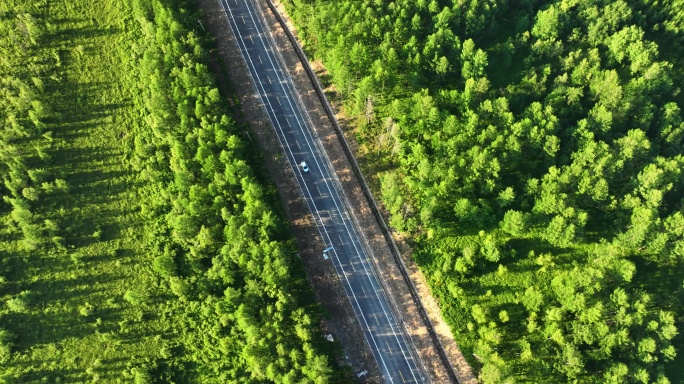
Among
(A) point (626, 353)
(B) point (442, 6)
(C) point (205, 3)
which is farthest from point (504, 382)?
(C) point (205, 3)

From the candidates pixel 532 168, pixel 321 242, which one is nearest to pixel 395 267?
pixel 321 242

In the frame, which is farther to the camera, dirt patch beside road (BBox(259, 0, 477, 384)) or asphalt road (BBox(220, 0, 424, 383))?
asphalt road (BBox(220, 0, 424, 383))

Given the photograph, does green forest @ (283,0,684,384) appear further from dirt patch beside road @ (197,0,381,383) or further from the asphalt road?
dirt patch beside road @ (197,0,381,383)

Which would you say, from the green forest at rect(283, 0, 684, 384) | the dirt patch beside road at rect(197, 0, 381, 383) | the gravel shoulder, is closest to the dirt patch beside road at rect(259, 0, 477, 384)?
the gravel shoulder

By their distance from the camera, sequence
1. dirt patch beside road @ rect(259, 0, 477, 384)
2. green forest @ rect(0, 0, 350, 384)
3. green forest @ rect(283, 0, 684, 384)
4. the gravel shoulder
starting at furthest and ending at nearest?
the gravel shoulder → green forest @ rect(0, 0, 350, 384) → dirt patch beside road @ rect(259, 0, 477, 384) → green forest @ rect(283, 0, 684, 384)

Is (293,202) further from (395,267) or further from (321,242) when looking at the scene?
(395,267)

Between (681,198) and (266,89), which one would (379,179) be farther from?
(681,198)
